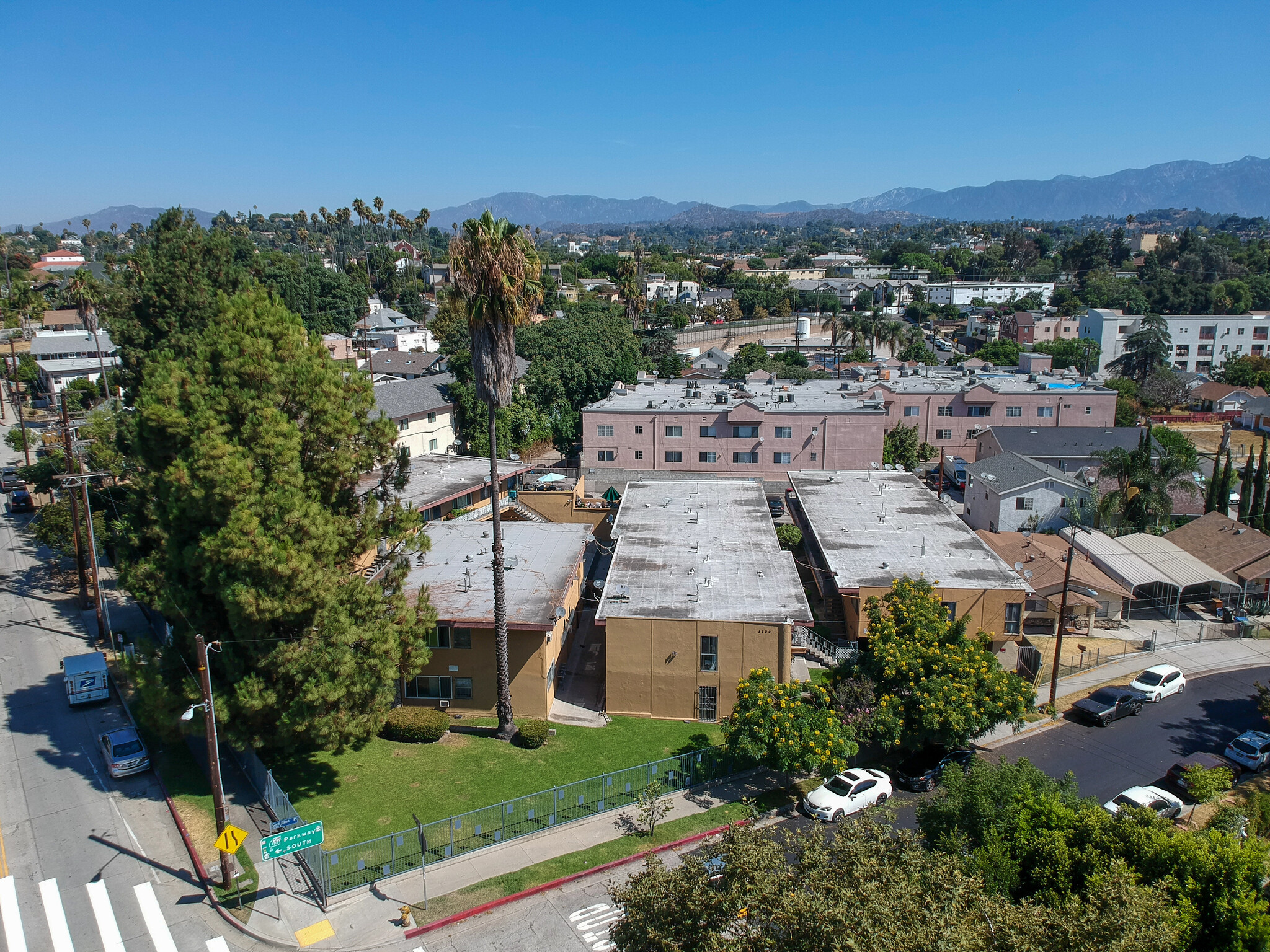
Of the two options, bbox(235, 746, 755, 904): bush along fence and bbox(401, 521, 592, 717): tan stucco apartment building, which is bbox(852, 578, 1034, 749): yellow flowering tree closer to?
bbox(235, 746, 755, 904): bush along fence

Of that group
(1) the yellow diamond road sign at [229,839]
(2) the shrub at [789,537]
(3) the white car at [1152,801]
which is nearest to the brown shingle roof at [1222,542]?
(2) the shrub at [789,537]

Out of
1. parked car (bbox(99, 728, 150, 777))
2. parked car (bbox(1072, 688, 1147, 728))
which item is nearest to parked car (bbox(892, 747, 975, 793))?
parked car (bbox(1072, 688, 1147, 728))

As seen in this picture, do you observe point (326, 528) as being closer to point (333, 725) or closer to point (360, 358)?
point (333, 725)

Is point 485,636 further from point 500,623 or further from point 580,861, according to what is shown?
point 580,861

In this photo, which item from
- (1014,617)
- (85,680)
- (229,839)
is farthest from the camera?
(1014,617)

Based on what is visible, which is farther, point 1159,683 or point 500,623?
point 1159,683

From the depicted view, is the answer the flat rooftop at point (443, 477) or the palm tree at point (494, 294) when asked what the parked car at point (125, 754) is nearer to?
the palm tree at point (494, 294)

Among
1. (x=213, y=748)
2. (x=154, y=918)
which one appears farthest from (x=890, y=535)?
(x=154, y=918)

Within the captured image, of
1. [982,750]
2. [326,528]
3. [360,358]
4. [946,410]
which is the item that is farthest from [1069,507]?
[360,358]
